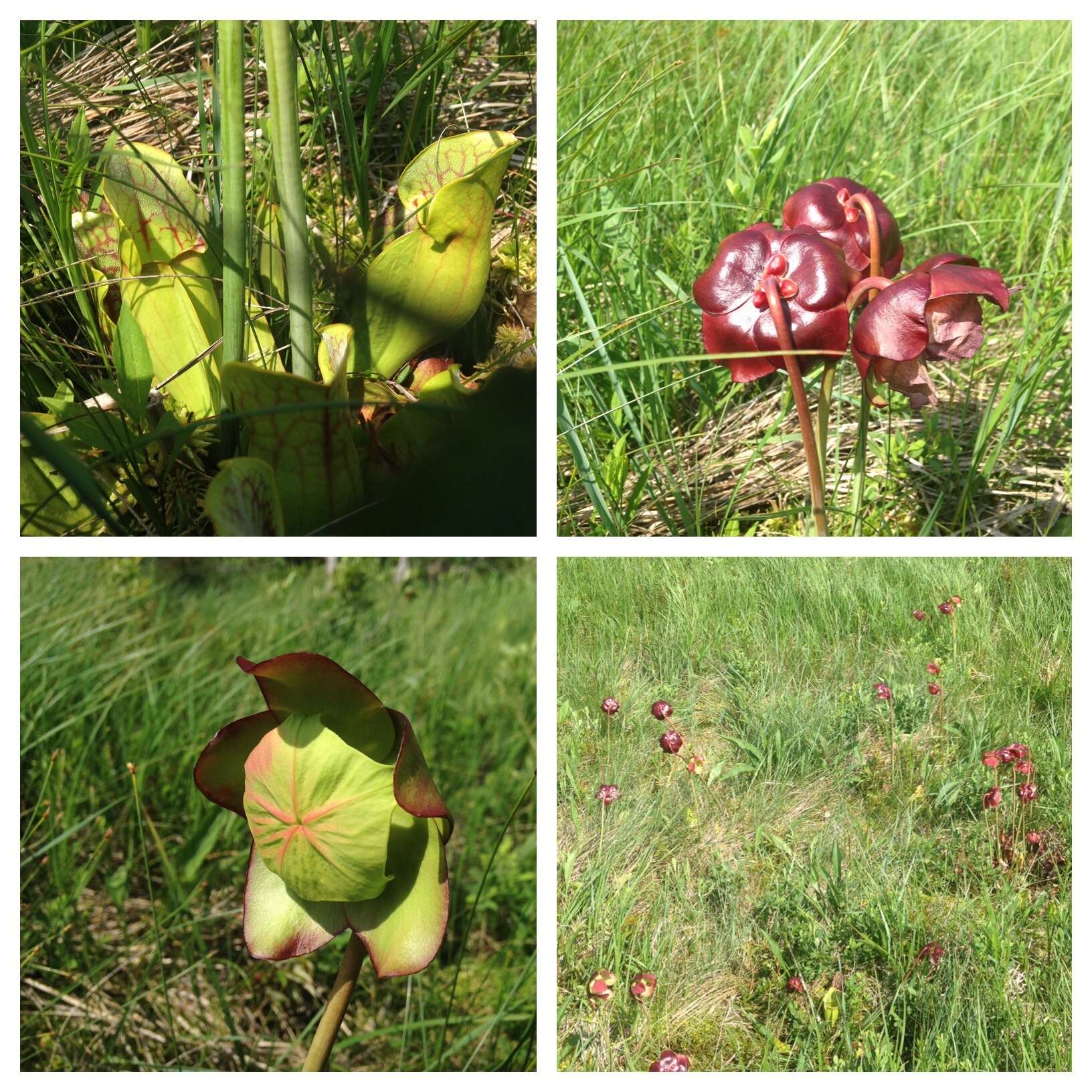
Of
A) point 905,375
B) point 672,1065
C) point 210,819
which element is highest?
point 905,375

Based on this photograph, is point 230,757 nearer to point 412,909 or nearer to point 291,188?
point 412,909

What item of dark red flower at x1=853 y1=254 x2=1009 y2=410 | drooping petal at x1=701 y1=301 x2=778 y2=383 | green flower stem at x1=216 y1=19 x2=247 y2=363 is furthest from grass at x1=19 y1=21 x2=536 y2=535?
dark red flower at x1=853 y1=254 x2=1009 y2=410

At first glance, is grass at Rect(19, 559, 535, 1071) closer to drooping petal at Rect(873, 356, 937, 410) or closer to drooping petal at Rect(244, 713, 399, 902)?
drooping petal at Rect(244, 713, 399, 902)

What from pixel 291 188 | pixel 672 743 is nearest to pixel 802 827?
pixel 672 743

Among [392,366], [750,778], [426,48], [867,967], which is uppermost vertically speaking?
[426,48]

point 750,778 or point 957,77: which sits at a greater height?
point 957,77

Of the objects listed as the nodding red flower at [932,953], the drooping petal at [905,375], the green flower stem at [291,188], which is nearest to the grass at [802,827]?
the nodding red flower at [932,953]

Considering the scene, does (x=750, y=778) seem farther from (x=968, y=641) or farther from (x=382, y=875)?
(x=382, y=875)
